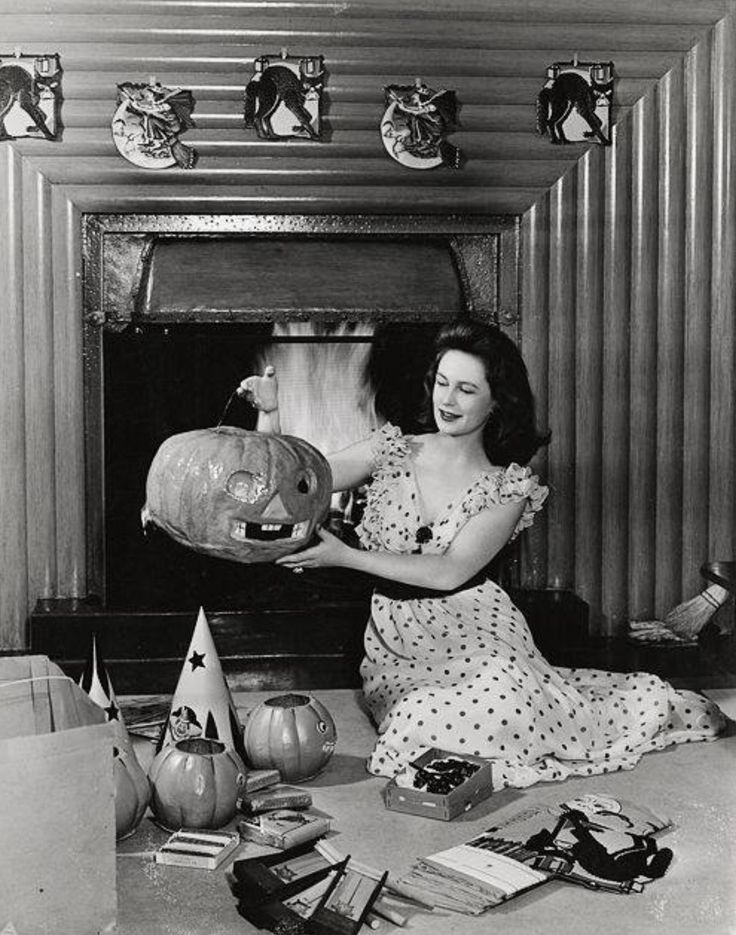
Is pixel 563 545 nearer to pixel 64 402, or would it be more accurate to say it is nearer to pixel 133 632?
pixel 133 632

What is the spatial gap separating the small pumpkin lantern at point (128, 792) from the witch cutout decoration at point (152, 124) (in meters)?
2.14

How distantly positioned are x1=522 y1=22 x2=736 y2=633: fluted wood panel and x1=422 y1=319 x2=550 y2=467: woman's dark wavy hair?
2.77 ft

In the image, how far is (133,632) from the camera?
3.93 metres

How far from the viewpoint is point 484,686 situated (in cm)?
304

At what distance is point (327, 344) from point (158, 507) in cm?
188

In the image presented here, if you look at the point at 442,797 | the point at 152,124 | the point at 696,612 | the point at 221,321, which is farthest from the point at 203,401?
the point at 442,797

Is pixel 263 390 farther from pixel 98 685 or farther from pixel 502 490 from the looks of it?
pixel 502 490

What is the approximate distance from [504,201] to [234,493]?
7.13 feet

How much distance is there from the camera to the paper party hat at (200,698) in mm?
2812

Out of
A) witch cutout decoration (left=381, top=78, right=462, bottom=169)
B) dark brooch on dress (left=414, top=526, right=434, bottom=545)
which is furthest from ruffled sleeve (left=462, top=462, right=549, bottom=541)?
witch cutout decoration (left=381, top=78, right=462, bottom=169)

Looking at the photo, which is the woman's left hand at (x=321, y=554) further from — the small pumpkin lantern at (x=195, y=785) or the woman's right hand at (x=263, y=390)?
the small pumpkin lantern at (x=195, y=785)

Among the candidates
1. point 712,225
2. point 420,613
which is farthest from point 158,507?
point 712,225

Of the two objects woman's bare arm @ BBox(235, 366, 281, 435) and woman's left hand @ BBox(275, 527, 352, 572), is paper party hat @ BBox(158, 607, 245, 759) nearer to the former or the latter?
woman's left hand @ BBox(275, 527, 352, 572)

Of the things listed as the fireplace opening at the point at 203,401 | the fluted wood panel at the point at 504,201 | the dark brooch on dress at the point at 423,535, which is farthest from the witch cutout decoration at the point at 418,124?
the dark brooch on dress at the point at 423,535
